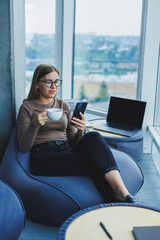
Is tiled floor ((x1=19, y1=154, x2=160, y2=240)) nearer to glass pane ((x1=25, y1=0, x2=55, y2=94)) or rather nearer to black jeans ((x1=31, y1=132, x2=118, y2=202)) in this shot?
black jeans ((x1=31, y1=132, x2=118, y2=202))

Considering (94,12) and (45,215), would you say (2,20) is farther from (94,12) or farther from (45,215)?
(94,12)

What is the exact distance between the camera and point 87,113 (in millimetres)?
4297

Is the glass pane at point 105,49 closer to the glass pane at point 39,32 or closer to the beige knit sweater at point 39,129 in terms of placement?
the glass pane at point 39,32

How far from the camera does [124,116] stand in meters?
3.35

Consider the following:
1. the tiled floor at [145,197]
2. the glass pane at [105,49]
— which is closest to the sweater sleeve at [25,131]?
the tiled floor at [145,197]

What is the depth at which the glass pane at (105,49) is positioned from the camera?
12.4 feet

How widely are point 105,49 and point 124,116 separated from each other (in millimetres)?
1145

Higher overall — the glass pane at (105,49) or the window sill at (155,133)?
the glass pane at (105,49)

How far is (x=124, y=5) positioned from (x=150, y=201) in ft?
7.97

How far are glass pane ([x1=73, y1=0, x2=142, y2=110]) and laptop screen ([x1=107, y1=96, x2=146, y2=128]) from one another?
1.72 ft

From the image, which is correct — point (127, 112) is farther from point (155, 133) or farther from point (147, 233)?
point (147, 233)

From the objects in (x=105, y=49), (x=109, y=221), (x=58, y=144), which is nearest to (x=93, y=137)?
(x=58, y=144)

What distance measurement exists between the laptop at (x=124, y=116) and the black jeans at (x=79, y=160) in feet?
2.80

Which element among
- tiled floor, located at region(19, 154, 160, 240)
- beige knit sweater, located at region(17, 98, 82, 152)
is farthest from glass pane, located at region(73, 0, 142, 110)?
beige knit sweater, located at region(17, 98, 82, 152)
